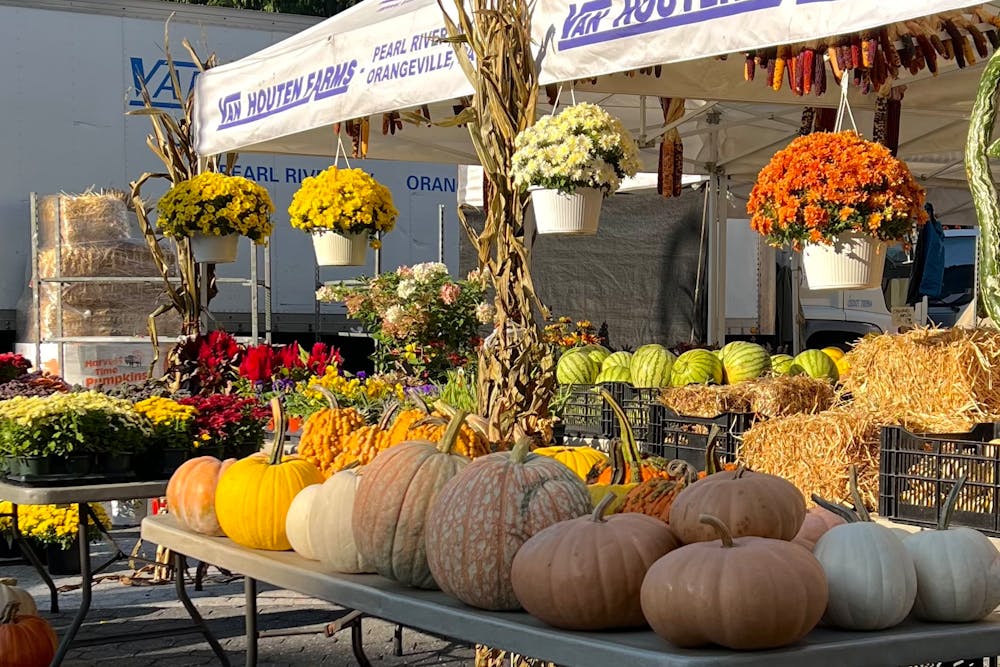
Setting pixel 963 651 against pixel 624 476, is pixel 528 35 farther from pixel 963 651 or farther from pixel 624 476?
pixel 963 651

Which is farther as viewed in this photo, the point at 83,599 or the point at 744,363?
the point at 744,363

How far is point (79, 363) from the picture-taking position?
11359 mm

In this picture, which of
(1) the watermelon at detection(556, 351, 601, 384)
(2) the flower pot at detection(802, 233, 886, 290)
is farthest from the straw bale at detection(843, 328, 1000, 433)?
(1) the watermelon at detection(556, 351, 601, 384)

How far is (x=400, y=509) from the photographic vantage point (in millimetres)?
2908

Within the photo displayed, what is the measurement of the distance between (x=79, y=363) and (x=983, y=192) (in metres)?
10.2

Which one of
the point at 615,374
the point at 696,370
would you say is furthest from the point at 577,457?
the point at 615,374

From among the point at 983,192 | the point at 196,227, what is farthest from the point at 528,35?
the point at 196,227

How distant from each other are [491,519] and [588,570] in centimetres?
32

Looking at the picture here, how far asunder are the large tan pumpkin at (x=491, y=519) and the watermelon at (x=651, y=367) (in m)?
3.31

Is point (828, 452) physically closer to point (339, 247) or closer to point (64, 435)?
point (64, 435)

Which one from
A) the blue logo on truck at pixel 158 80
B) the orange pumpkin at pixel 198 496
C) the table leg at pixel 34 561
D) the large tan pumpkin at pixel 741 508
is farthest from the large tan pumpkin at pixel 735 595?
the blue logo on truck at pixel 158 80

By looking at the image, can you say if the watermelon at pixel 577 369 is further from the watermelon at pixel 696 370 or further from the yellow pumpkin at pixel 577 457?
the yellow pumpkin at pixel 577 457

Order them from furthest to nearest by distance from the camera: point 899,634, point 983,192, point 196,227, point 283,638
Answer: point 196,227 → point 283,638 → point 899,634 → point 983,192

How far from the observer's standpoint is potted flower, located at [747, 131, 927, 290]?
14.4 ft
